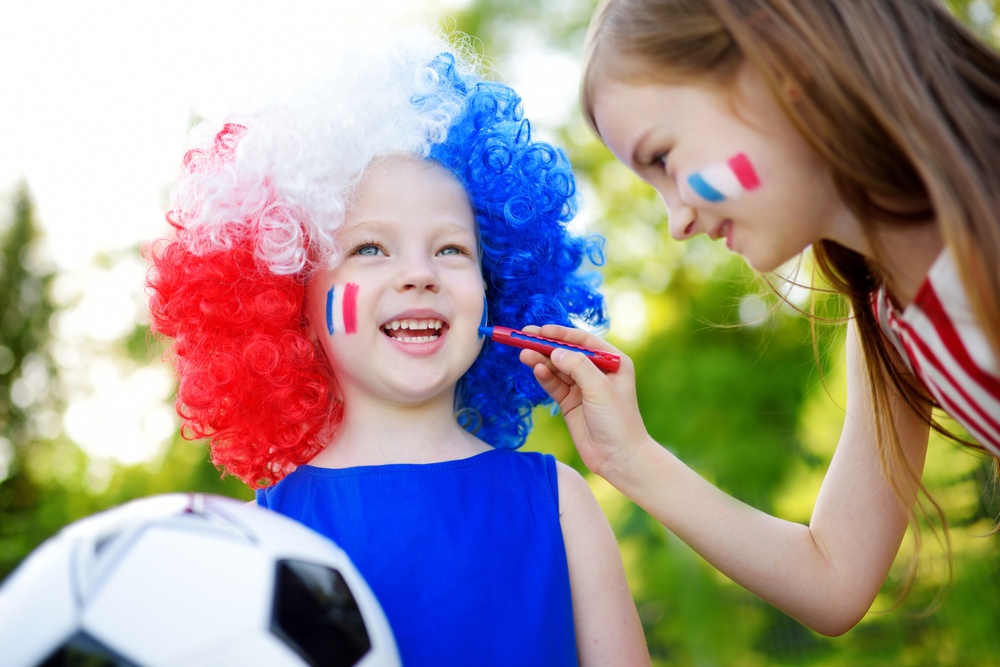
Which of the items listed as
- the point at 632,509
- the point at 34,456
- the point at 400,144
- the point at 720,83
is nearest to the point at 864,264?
the point at 720,83

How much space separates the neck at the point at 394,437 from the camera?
6.37 ft

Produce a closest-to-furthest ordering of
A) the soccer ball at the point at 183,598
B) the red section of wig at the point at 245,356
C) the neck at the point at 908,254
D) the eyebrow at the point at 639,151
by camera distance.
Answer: the soccer ball at the point at 183,598 < the neck at the point at 908,254 < the eyebrow at the point at 639,151 < the red section of wig at the point at 245,356

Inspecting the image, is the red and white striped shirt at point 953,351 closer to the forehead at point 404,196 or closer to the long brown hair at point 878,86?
the long brown hair at point 878,86

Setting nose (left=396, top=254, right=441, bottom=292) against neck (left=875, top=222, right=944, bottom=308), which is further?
nose (left=396, top=254, right=441, bottom=292)

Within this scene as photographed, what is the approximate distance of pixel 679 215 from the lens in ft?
5.86

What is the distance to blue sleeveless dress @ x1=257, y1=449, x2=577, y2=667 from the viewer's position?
1.71 metres

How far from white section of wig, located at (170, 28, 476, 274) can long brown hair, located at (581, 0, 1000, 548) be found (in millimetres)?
563

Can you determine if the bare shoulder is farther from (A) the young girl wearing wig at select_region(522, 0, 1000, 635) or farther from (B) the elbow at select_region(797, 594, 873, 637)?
(B) the elbow at select_region(797, 594, 873, 637)

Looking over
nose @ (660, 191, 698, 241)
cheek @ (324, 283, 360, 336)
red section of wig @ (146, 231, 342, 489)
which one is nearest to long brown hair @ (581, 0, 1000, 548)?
nose @ (660, 191, 698, 241)

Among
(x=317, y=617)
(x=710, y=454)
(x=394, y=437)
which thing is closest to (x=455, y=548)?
(x=394, y=437)

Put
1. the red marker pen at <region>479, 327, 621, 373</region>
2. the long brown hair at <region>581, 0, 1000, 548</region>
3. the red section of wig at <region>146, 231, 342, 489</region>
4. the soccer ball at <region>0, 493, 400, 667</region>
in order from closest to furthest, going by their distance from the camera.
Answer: the soccer ball at <region>0, 493, 400, 667</region>, the long brown hair at <region>581, 0, 1000, 548</region>, the red marker pen at <region>479, 327, 621, 373</region>, the red section of wig at <region>146, 231, 342, 489</region>

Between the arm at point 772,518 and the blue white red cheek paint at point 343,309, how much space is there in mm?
400

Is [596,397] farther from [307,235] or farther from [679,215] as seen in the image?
[307,235]

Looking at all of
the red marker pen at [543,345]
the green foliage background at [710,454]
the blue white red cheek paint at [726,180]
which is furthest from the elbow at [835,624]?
the green foliage background at [710,454]
